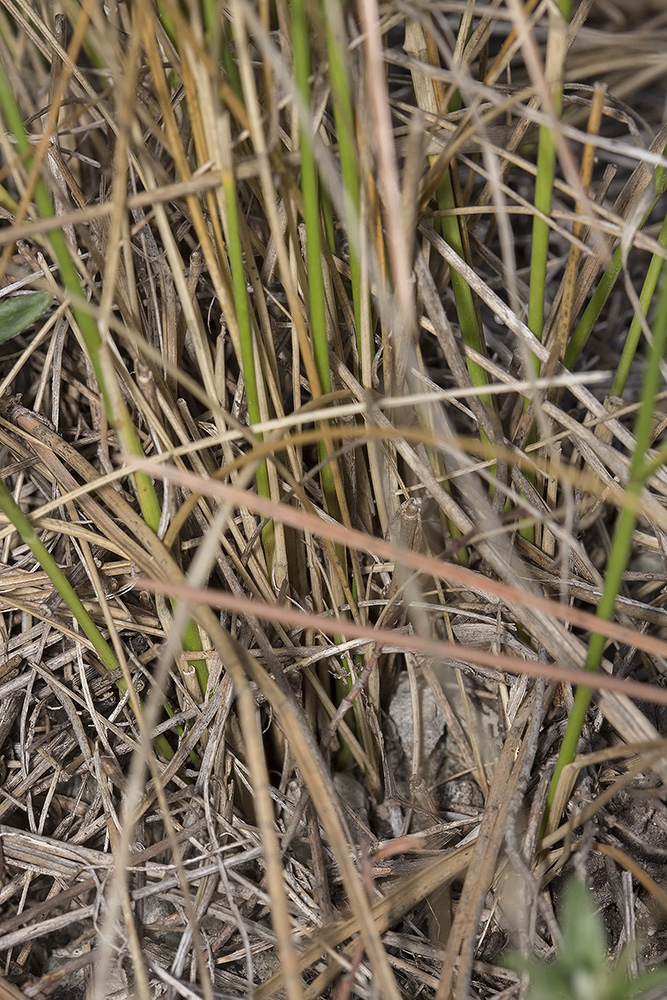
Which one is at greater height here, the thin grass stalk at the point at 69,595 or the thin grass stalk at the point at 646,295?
the thin grass stalk at the point at 646,295

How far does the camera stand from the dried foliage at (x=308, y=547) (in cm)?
55

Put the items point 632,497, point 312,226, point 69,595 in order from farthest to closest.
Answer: point 69,595 < point 312,226 < point 632,497

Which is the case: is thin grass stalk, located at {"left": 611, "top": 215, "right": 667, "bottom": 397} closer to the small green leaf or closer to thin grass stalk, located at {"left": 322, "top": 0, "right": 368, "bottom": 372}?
thin grass stalk, located at {"left": 322, "top": 0, "right": 368, "bottom": 372}

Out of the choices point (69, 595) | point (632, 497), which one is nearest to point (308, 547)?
point (69, 595)

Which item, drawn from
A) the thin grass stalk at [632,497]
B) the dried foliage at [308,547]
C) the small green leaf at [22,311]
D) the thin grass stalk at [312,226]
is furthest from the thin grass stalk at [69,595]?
the thin grass stalk at [632,497]

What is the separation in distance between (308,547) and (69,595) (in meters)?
0.20

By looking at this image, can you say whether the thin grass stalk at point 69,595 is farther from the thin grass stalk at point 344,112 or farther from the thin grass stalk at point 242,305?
the thin grass stalk at point 344,112

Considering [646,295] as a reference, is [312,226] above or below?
above

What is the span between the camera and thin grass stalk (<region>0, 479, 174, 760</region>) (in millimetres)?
608

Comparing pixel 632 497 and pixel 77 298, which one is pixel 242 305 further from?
pixel 632 497

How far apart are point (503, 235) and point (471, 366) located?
0.63 ft

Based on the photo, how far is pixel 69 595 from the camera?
638 millimetres

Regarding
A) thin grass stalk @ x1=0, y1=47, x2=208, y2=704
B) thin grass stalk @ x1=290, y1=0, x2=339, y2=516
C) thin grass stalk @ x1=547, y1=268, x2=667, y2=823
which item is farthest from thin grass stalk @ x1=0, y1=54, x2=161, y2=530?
thin grass stalk @ x1=547, y1=268, x2=667, y2=823

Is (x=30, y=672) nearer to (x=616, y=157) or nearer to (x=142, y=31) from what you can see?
(x=142, y=31)
